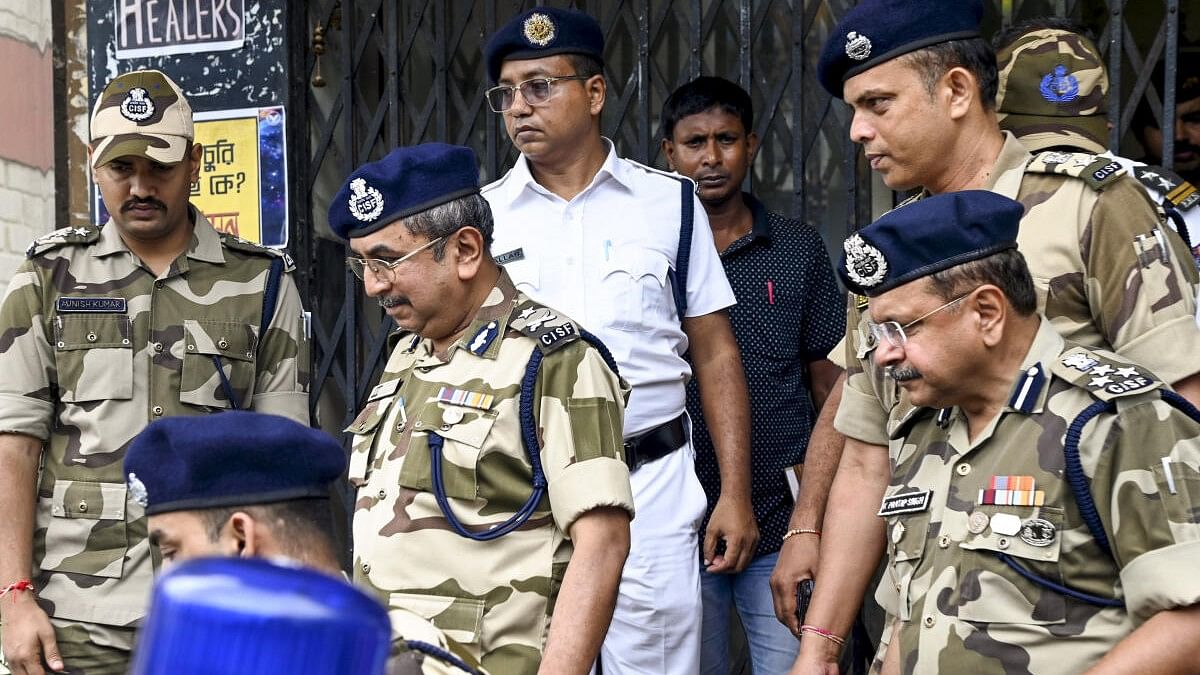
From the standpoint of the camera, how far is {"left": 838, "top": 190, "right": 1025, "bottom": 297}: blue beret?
2307 millimetres

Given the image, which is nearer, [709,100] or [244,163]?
[709,100]

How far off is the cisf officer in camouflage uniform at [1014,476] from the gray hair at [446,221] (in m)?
0.71

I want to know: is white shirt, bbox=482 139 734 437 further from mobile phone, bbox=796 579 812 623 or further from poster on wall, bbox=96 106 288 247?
poster on wall, bbox=96 106 288 247

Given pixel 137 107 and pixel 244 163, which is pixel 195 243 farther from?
pixel 244 163

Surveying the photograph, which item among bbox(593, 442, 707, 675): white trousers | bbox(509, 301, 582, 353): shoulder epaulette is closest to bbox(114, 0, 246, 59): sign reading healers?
bbox(593, 442, 707, 675): white trousers

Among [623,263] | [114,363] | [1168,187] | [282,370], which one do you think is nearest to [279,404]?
[282,370]

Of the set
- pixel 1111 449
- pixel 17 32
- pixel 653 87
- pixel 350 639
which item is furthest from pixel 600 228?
pixel 350 639

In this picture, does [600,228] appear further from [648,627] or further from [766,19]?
[766,19]

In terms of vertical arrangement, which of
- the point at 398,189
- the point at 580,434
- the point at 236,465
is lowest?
the point at 580,434

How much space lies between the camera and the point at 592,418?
2.63 m

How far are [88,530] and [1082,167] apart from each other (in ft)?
7.40

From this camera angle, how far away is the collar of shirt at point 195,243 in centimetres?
349

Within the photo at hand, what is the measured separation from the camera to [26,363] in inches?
133

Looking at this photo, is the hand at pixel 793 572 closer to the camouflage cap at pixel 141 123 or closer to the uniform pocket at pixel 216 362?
the uniform pocket at pixel 216 362
